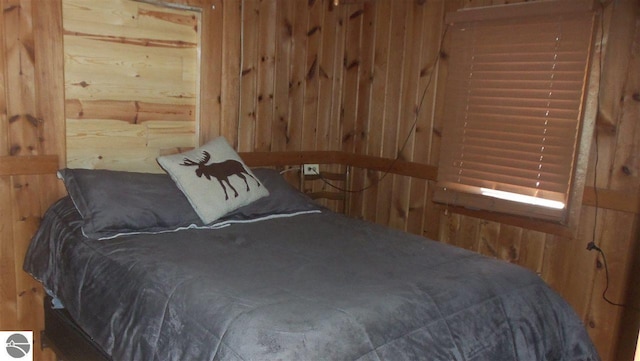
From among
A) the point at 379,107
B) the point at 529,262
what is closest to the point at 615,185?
the point at 529,262

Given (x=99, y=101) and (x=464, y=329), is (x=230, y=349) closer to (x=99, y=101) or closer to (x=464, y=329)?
(x=464, y=329)

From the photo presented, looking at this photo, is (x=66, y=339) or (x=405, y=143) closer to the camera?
(x=66, y=339)

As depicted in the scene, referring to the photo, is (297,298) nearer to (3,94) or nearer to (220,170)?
(220,170)

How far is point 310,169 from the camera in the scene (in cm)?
361

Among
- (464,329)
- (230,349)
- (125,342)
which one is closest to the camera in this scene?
(230,349)

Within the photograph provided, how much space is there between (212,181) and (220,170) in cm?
10

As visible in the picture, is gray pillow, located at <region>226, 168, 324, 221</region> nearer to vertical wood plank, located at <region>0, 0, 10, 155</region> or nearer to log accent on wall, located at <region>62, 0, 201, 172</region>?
log accent on wall, located at <region>62, 0, 201, 172</region>

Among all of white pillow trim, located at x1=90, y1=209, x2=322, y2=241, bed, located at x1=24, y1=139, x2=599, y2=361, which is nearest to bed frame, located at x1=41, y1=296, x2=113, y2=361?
bed, located at x1=24, y1=139, x2=599, y2=361

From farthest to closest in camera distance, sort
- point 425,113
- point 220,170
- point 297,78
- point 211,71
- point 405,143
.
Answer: point 297,78 → point 405,143 → point 425,113 → point 211,71 → point 220,170

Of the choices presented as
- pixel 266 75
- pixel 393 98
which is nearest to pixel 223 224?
pixel 266 75

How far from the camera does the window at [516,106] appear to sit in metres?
2.46

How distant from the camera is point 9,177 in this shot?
7.97ft

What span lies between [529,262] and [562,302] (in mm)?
821

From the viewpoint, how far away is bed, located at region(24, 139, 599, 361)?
1.45 meters
